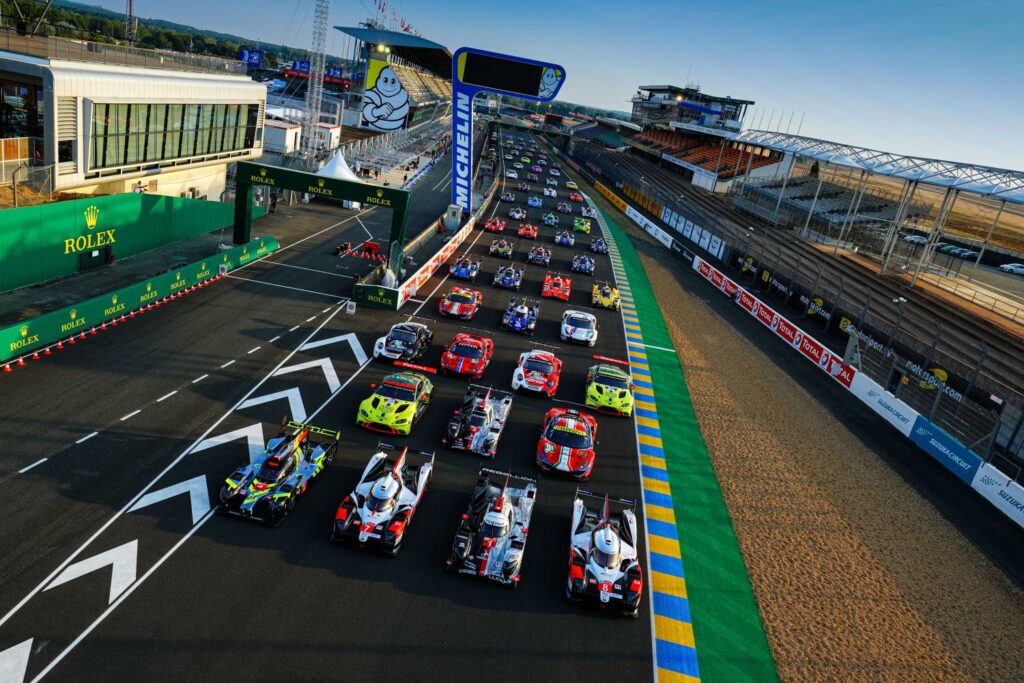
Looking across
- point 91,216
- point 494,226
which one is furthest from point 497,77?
point 91,216

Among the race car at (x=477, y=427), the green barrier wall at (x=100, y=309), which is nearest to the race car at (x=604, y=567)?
the race car at (x=477, y=427)

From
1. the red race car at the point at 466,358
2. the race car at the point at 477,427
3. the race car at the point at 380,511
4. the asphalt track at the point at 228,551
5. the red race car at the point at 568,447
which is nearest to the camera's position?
the asphalt track at the point at 228,551

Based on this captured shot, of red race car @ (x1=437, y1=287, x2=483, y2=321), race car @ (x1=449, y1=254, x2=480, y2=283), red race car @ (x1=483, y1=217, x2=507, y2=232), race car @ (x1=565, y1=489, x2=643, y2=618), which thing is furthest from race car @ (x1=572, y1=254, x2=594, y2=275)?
race car @ (x1=565, y1=489, x2=643, y2=618)

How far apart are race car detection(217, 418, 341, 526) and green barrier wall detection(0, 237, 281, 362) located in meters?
9.81

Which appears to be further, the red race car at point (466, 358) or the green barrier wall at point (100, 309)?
the red race car at point (466, 358)

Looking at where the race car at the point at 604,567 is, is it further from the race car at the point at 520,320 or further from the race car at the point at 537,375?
the race car at the point at 520,320

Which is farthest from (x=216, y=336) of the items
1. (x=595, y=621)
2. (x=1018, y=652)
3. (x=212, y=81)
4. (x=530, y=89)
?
(x=530, y=89)

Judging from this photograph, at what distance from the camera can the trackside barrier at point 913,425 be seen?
20281mm

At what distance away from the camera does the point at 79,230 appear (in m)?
27.1

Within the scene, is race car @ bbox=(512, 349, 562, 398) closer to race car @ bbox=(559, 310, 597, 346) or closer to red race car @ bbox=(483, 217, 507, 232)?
race car @ bbox=(559, 310, 597, 346)

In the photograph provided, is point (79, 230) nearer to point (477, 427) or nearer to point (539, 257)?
point (477, 427)

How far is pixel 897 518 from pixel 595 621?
38.9 ft

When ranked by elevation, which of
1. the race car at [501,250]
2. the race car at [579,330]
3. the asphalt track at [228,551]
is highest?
the race car at [501,250]

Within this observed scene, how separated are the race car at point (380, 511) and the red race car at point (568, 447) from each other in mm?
4362
